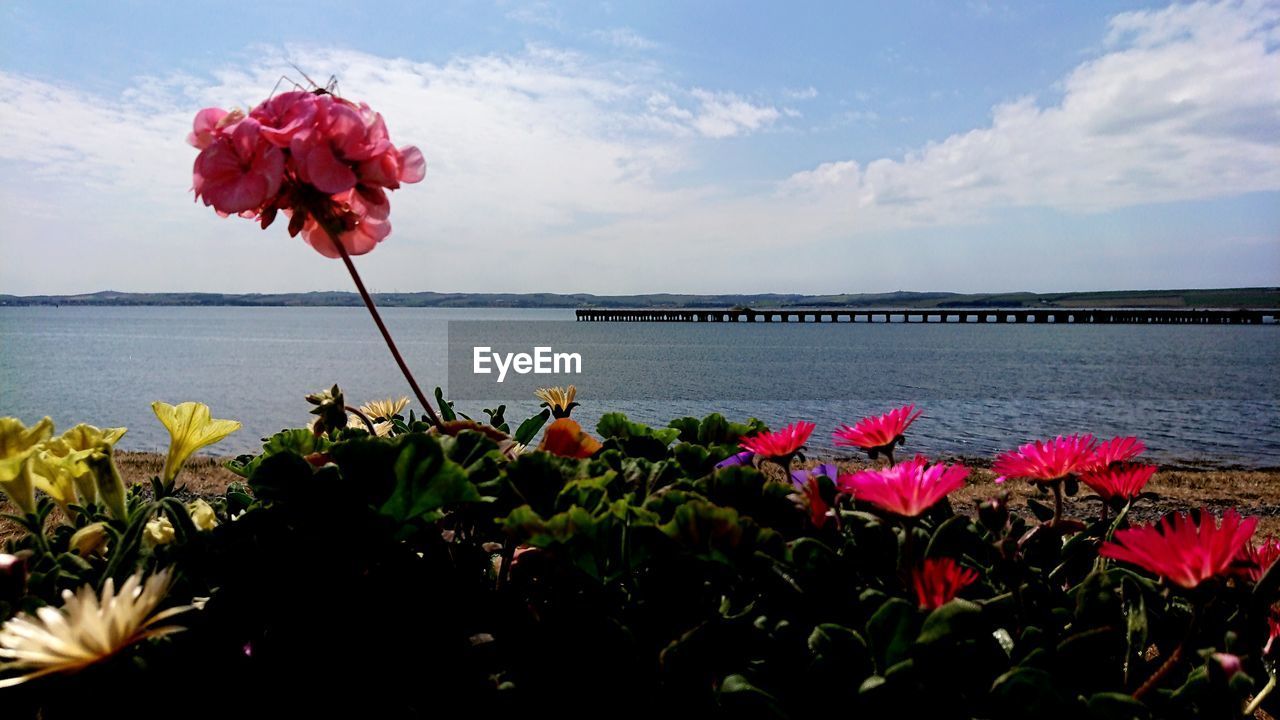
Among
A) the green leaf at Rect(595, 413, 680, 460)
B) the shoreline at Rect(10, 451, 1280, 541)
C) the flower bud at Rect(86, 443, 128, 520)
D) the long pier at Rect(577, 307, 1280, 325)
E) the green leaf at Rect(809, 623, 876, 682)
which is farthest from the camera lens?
the long pier at Rect(577, 307, 1280, 325)

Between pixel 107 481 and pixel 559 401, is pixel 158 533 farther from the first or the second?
pixel 559 401

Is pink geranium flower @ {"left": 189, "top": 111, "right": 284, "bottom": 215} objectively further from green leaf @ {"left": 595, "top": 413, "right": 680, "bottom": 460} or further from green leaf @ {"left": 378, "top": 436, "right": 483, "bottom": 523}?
green leaf @ {"left": 595, "top": 413, "right": 680, "bottom": 460}

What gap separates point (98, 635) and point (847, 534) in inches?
34.5

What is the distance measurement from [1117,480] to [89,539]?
4.88 ft

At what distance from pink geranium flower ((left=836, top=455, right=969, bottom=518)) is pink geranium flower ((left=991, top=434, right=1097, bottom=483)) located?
0.24 meters

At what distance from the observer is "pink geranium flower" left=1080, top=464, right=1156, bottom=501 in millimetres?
1173

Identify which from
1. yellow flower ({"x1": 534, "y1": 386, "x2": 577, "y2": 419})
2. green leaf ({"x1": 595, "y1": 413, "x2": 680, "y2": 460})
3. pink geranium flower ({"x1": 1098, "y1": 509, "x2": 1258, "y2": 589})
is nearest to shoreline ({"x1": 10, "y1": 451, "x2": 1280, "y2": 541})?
yellow flower ({"x1": 534, "y1": 386, "x2": 577, "y2": 419})

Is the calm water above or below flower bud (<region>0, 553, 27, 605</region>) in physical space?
below

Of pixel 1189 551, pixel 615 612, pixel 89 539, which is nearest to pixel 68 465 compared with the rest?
pixel 89 539

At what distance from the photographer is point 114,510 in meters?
1.30

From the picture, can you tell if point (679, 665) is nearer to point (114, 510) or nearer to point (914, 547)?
point (914, 547)

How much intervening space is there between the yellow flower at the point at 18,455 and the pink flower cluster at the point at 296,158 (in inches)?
16.5

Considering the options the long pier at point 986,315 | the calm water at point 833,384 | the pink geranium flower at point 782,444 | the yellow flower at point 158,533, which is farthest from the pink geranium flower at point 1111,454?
the long pier at point 986,315

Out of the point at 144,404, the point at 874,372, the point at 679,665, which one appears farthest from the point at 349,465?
the point at 874,372
